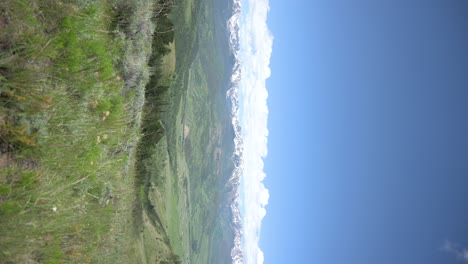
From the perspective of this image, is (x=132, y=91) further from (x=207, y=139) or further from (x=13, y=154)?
(x=207, y=139)

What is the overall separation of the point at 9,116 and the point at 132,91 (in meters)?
6.33

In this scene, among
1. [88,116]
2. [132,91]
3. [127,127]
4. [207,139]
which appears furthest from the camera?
[207,139]

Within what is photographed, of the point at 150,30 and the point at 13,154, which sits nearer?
the point at 13,154

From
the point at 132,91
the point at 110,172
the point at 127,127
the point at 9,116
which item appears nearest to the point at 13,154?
the point at 9,116

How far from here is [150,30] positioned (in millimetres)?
14844

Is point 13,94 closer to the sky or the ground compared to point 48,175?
closer to the sky

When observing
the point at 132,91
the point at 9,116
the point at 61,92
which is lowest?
the point at 9,116

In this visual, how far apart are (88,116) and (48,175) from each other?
1.99m

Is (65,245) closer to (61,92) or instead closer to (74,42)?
(61,92)

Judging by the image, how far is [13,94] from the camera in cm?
626

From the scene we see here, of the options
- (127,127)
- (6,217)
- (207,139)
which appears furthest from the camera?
(207,139)

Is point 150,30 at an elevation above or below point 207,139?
below

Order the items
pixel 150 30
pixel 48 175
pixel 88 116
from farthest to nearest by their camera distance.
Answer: pixel 150 30 < pixel 88 116 < pixel 48 175

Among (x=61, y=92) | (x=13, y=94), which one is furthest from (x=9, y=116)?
(x=61, y=92)
